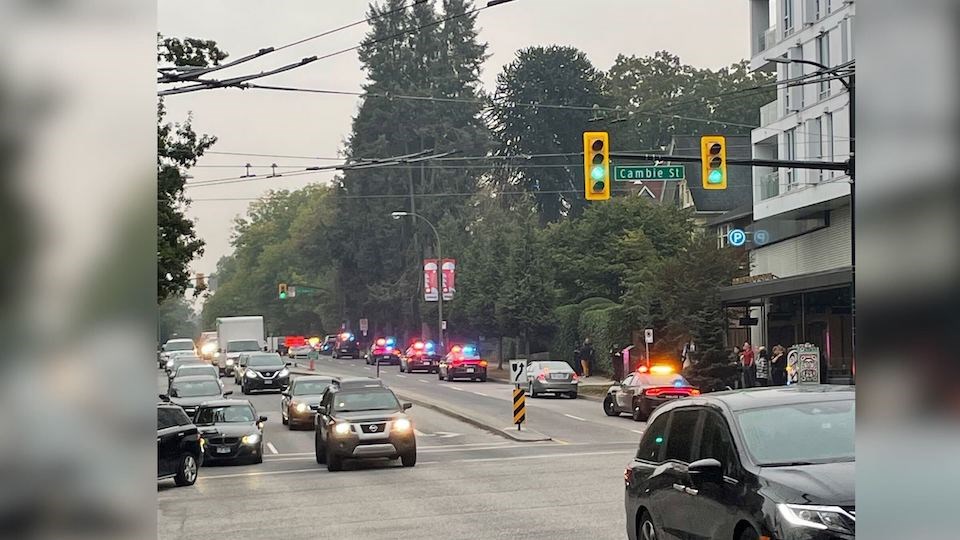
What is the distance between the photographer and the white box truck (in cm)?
7338

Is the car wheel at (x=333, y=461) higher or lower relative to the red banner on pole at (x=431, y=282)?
lower

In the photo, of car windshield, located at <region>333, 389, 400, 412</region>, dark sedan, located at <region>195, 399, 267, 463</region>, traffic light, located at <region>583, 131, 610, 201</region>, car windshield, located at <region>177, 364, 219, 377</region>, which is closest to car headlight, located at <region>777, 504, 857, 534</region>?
car windshield, located at <region>333, 389, 400, 412</region>

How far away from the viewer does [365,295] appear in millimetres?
103375

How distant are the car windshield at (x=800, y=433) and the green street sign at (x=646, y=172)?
1937 cm

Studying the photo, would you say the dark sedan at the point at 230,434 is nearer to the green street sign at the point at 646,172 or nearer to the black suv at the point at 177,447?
the black suv at the point at 177,447

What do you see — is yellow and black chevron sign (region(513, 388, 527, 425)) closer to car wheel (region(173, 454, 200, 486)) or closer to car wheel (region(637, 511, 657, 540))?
car wheel (region(173, 454, 200, 486))

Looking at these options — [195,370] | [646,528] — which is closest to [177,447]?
[646,528]


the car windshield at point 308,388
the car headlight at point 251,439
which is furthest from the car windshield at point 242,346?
the car headlight at point 251,439

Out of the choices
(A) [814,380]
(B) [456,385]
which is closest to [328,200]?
(B) [456,385]

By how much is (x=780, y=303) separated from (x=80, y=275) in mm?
52124

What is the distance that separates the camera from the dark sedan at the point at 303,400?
3659cm

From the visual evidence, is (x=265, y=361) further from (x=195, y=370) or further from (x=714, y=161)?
(x=714, y=161)

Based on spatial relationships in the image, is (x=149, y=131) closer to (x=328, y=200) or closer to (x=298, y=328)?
(x=328, y=200)

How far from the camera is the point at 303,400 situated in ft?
121
